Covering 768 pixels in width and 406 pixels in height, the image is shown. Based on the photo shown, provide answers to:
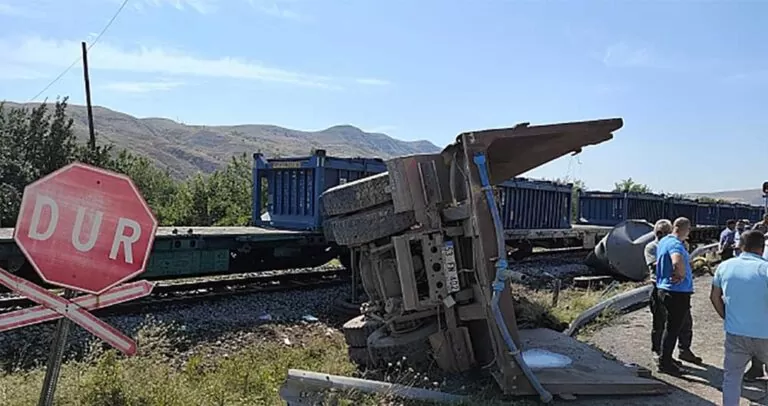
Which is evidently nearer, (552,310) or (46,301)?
(46,301)

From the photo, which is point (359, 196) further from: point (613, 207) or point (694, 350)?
point (613, 207)

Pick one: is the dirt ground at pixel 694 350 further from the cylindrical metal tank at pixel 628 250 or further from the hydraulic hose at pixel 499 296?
the cylindrical metal tank at pixel 628 250

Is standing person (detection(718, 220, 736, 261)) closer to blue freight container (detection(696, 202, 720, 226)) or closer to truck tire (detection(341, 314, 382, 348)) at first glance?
truck tire (detection(341, 314, 382, 348))

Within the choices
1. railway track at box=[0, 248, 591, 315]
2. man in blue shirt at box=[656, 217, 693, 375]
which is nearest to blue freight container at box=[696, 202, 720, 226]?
railway track at box=[0, 248, 591, 315]

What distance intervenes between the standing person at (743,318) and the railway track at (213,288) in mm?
7166

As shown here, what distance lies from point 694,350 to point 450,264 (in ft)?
12.5

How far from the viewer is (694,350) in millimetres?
6980

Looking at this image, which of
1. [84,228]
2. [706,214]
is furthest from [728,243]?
[706,214]

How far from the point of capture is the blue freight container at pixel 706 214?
3103 cm

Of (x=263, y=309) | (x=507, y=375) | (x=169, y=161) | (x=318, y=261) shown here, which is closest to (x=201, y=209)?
(x=318, y=261)

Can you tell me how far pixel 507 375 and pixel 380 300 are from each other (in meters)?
1.38

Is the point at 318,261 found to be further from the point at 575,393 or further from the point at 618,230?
Result: the point at 575,393

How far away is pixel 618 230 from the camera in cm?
1351

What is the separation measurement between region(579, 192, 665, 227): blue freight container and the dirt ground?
14822 millimetres
